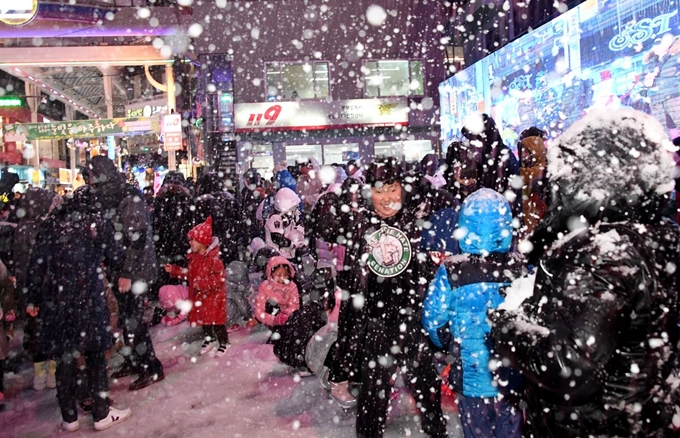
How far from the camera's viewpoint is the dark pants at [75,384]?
4.01 m

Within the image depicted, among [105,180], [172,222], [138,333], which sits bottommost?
[138,333]

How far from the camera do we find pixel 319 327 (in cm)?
512

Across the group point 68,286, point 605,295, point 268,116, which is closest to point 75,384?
point 68,286

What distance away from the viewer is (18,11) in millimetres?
11484

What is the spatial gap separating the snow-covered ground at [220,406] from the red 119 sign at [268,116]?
48.8ft

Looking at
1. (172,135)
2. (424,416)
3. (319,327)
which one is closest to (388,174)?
(424,416)

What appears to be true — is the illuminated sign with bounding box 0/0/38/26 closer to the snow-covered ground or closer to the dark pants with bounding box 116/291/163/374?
the snow-covered ground

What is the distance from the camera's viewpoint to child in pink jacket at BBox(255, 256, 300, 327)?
213 inches

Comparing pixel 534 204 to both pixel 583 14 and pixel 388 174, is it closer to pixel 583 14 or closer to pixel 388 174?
pixel 388 174

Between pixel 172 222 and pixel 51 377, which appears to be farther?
pixel 172 222

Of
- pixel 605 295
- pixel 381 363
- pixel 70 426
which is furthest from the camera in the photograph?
pixel 70 426

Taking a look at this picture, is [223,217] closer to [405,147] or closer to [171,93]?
[405,147]

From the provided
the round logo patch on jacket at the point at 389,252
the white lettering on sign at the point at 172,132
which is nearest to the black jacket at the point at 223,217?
the round logo patch on jacket at the point at 389,252

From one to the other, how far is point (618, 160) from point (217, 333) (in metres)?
5.04
